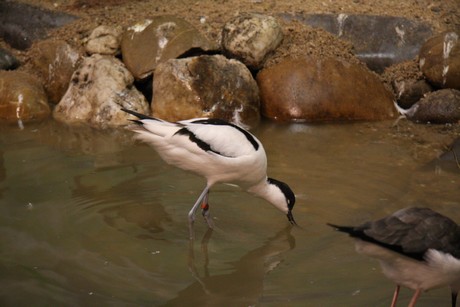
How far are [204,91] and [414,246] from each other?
16.4 feet

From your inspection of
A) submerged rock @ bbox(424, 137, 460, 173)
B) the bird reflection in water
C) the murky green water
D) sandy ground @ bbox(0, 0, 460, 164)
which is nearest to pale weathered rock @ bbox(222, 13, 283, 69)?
sandy ground @ bbox(0, 0, 460, 164)

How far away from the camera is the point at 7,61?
929 centimetres

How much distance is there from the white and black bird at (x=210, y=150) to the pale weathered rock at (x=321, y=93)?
3009 mm

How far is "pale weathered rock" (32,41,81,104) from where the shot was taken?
358 inches

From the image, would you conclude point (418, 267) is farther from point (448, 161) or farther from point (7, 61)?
point (7, 61)

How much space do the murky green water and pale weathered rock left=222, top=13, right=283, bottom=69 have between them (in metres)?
1.15

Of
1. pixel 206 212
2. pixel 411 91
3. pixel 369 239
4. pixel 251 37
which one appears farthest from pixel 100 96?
pixel 369 239

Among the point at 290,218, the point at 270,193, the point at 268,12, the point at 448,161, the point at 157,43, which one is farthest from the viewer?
the point at 268,12

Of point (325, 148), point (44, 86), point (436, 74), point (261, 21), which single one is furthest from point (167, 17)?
point (436, 74)

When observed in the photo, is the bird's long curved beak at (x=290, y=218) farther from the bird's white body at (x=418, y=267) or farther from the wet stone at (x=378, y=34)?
the wet stone at (x=378, y=34)

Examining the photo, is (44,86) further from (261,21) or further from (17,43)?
(261,21)

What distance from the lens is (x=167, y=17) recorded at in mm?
8938

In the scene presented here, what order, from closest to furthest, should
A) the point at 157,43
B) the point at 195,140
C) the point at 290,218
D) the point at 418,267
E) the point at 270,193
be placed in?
the point at 418,267 → the point at 195,140 → the point at 290,218 → the point at 270,193 → the point at 157,43

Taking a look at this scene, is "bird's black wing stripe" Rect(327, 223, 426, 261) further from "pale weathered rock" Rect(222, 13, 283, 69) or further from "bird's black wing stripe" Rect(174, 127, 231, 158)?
"pale weathered rock" Rect(222, 13, 283, 69)
